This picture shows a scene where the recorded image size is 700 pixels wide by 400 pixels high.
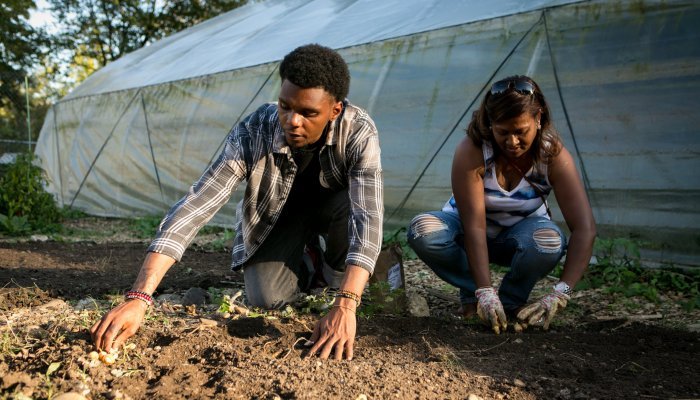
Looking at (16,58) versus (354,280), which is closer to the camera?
(354,280)

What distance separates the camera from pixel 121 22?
19.0m

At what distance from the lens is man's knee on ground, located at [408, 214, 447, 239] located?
2.88 metres

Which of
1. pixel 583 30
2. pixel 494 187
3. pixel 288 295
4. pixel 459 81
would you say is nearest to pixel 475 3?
pixel 459 81

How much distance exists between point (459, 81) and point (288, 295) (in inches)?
114

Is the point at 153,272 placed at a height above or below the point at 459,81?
below

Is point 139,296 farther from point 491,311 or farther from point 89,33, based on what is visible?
point 89,33

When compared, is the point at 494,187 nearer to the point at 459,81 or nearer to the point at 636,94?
the point at 636,94

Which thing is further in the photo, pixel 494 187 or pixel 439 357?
pixel 494 187

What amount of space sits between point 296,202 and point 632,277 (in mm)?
2024

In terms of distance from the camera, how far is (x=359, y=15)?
676 centimetres

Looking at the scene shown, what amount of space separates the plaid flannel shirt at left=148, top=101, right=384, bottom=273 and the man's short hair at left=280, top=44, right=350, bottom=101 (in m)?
0.21

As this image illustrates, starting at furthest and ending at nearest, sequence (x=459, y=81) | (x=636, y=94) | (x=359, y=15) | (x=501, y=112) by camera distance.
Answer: (x=359, y=15)
(x=459, y=81)
(x=636, y=94)
(x=501, y=112)

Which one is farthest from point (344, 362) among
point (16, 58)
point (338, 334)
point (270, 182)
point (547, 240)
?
point (16, 58)

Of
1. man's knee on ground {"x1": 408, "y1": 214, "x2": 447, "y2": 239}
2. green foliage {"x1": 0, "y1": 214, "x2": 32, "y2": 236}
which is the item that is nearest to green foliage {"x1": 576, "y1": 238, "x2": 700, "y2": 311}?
man's knee on ground {"x1": 408, "y1": 214, "x2": 447, "y2": 239}
